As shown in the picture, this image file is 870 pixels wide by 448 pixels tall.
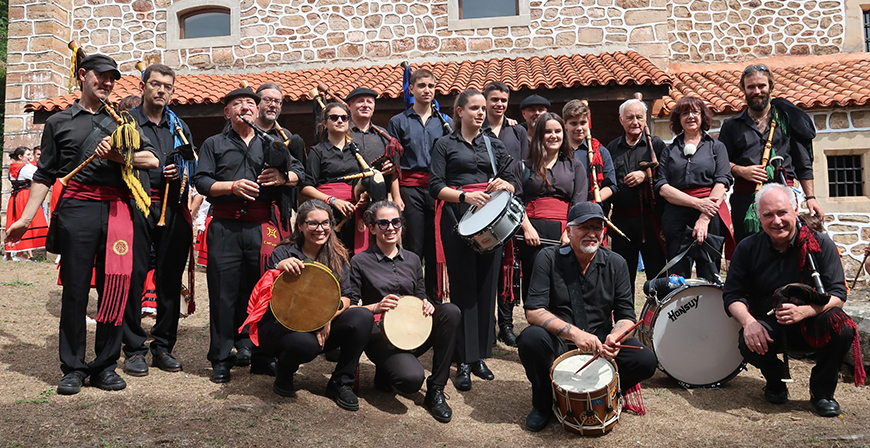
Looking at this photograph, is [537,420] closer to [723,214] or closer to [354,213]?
[354,213]

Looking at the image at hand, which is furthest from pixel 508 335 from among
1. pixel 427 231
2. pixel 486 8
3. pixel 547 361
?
pixel 486 8

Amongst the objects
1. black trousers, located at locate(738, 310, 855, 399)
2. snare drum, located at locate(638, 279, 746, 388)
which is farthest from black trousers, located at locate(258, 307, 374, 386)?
black trousers, located at locate(738, 310, 855, 399)

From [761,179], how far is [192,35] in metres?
11.2

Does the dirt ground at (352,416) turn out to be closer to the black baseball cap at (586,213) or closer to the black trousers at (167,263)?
the black trousers at (167,263)

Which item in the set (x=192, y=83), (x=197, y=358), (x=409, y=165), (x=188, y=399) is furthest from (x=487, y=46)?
(x=188, y=399)

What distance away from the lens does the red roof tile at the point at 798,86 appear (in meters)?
9.57

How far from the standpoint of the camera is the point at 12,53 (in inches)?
494

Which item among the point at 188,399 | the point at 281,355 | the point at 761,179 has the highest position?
the point at 761,179

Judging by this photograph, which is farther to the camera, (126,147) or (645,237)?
(645,237)

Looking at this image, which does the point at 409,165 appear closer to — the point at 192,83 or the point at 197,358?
the point at 197,358

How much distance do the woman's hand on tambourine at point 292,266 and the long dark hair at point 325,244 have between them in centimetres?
25

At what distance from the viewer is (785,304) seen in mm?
3760

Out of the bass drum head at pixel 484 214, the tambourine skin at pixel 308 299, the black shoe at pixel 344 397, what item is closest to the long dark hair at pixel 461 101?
the bass drum head at pixel 484 214

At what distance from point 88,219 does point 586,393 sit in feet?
9.41
